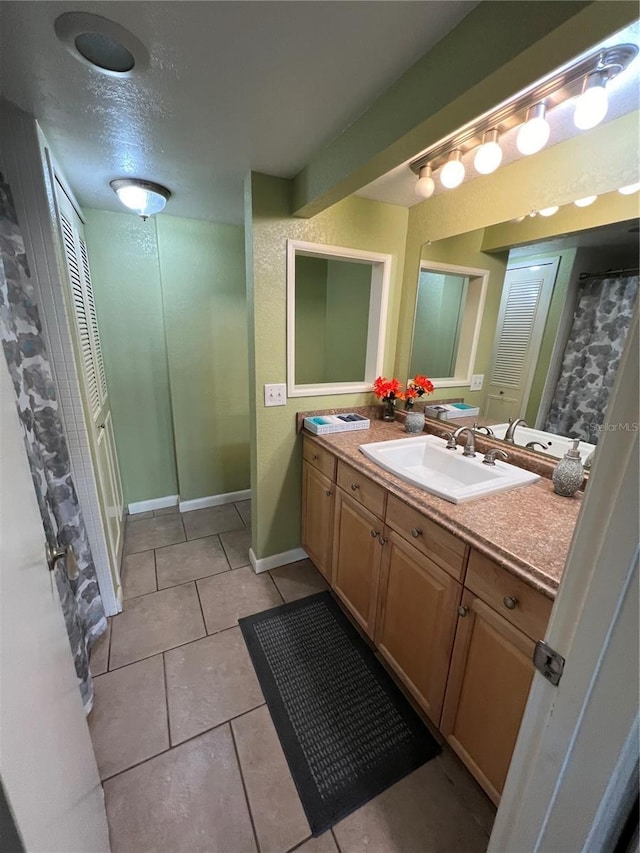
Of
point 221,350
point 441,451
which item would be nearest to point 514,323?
point 441,451

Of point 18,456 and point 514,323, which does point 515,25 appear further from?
point 18,456

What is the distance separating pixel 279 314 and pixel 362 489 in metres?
1.02

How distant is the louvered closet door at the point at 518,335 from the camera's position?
1.42 metres

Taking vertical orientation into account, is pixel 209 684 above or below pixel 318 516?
below

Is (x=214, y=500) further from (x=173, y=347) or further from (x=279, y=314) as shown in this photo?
(x=279, y=314)

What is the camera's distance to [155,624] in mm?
1759

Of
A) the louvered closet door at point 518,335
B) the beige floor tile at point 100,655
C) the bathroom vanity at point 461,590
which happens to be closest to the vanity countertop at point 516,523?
the bathroom vanity at point 461,590

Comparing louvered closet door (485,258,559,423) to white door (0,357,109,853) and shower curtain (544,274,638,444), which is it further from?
→ white door (0,357,109,853)

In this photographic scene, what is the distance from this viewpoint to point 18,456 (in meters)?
0.67

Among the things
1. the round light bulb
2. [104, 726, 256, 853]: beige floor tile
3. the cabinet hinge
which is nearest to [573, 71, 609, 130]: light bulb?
the round light bulb

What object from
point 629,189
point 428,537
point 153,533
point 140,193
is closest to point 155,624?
point 153,533

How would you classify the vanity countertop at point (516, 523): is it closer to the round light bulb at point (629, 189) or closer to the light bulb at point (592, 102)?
the round light bulb at point (629, 189)

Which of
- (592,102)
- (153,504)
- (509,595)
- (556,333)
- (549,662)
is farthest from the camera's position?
(153,504)

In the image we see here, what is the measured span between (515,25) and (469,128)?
29.1 inches
